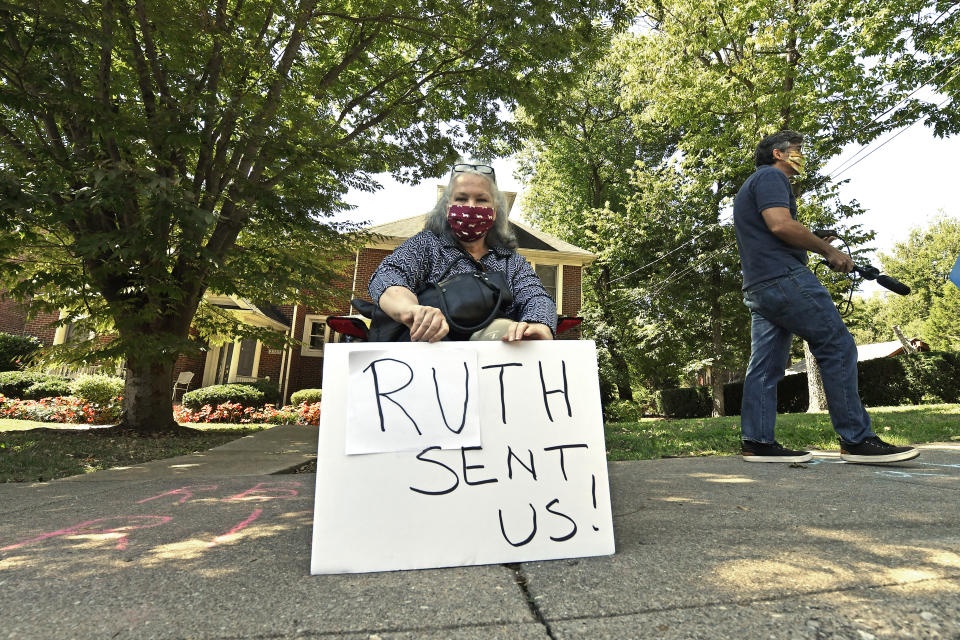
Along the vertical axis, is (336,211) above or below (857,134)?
below

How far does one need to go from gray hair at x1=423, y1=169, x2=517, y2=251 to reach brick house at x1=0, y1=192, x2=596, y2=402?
1283cm

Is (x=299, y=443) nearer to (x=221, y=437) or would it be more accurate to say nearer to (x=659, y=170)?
(x=221, y=437)

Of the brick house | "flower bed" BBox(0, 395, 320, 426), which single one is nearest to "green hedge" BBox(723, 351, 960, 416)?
the brick house

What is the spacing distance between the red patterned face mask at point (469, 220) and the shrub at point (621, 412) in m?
14.1

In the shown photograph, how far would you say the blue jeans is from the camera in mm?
2807

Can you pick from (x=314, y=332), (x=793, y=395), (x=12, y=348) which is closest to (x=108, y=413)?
(x=12, y=348)

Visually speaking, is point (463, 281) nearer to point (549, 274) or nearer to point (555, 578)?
point (555, 578)

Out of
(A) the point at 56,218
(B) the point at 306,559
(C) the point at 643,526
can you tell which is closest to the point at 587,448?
(C) the point at 643,526

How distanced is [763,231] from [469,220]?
2004mm

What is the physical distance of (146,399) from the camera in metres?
6.72

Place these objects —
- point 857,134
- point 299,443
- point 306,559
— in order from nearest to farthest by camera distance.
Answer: point 306,559
point 299,443
point 857,134

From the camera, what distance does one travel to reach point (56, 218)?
4535 millimetres

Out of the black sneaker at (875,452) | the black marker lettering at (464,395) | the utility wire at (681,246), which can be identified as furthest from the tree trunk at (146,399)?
the utility wire at (681,246)

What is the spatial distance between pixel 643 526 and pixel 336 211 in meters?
6.56
